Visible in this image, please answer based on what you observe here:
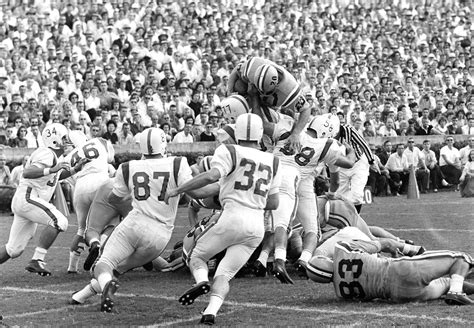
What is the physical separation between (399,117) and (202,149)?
6056 mm

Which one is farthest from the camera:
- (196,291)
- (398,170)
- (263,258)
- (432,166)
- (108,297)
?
(432,166)

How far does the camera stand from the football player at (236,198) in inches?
297

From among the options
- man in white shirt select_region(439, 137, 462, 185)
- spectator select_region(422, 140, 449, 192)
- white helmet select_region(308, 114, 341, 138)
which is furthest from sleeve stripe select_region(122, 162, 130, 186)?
man in white shirt select_region(439, 137, 462, 185)

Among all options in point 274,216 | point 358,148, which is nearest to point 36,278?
point 274,216

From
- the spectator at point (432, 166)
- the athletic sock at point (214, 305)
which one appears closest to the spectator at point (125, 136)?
the spectator at point (432, 166)

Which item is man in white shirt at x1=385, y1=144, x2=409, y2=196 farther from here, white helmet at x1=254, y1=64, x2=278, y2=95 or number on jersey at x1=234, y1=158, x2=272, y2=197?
number on jersey at x1=234, y1=158, x2=272, y2=197

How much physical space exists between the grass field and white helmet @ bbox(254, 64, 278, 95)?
2.12m

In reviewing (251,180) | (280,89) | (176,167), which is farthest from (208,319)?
(280,89)

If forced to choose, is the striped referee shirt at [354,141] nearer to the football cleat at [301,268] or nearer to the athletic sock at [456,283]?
the football cleat at [301,268]

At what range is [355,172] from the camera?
12969mm

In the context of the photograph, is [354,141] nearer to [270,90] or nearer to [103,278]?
[270,90]

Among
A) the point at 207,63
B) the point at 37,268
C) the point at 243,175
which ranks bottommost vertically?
the point at 37,268

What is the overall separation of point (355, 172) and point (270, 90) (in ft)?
9.84

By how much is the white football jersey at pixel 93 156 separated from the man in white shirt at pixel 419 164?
10872mm
